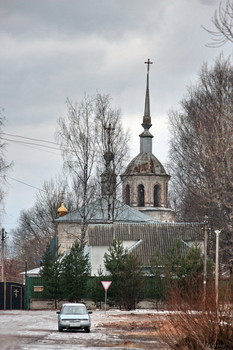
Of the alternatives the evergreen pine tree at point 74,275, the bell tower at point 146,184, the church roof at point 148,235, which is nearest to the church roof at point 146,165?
the bell tower at point 146,184

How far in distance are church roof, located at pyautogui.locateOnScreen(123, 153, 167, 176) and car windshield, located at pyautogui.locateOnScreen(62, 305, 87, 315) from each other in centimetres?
6206

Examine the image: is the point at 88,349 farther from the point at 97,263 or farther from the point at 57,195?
the point at 57,195

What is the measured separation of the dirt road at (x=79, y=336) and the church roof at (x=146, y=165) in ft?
187

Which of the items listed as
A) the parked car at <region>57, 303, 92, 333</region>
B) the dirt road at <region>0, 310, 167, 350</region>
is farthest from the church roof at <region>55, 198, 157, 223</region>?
the parked car at <region>57, 303, 92, 333</region>

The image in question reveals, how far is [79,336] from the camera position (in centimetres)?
3262

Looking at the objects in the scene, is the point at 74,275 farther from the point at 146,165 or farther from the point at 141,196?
the point at 146,165

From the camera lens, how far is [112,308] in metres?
59.7

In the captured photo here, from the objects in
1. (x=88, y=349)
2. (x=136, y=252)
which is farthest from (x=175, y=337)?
(x=136, y=252)

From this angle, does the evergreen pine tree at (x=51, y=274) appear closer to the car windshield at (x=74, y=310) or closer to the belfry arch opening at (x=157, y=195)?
the car windshield at (x=74, y=310)

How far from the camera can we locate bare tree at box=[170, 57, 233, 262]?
5544cm

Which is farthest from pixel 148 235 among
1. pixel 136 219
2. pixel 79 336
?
pixel 79 336

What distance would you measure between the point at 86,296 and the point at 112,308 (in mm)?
1872

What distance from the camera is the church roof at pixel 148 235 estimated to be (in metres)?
67.2

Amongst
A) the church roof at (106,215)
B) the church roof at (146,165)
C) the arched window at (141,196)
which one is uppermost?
the church roof at (146,165)
